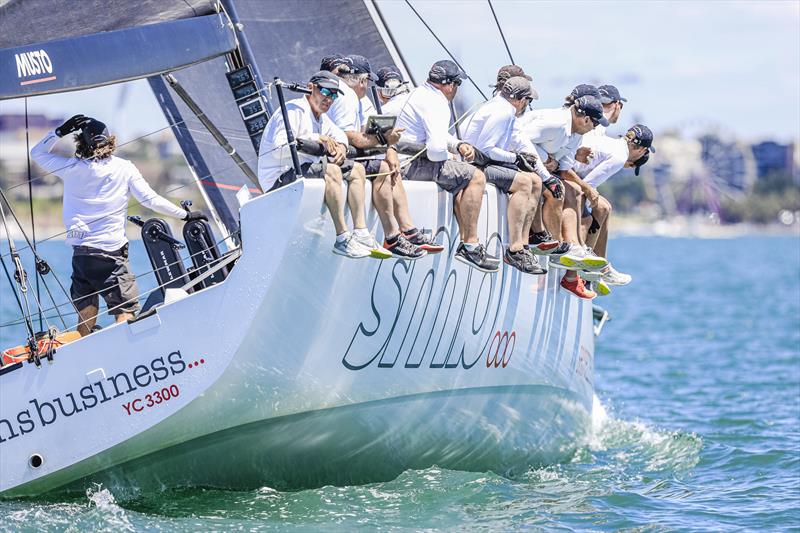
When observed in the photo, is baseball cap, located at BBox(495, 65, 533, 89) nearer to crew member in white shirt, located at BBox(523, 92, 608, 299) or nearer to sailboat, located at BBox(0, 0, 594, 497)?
crew member in white shirt, located at BBox(523, 92, 608, 299)

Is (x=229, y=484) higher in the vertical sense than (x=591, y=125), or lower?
lower

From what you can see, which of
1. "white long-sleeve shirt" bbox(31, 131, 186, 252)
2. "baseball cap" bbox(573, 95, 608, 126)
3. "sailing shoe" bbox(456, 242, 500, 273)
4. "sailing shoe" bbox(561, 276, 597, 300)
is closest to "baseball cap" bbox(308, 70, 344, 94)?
"white long-sleeve shirt" bbox(31, 131, 186, 252)

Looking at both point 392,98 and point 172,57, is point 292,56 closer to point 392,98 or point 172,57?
point 392,98

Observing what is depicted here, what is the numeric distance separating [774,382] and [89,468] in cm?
1136

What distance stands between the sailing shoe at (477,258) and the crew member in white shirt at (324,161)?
3.21 feet

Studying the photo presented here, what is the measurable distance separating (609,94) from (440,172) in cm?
200

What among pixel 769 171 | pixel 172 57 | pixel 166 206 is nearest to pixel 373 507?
pixel 166 206

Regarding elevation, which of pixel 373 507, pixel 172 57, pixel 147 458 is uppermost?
pixel 172 57

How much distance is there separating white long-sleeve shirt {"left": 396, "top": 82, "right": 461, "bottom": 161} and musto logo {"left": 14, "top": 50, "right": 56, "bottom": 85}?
205 centimetres

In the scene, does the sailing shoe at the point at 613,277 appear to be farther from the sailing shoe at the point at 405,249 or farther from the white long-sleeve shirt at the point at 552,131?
the sailing shoe at the point at 405,249

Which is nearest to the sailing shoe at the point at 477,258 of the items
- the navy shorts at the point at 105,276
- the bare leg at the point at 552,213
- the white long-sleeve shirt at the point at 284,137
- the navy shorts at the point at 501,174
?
the navy shorts at the point at 501,174

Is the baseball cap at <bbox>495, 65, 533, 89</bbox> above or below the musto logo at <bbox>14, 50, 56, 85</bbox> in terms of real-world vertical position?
below

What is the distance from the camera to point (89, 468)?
6.93 m

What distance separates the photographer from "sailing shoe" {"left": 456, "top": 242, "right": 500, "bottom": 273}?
7.65 meters
